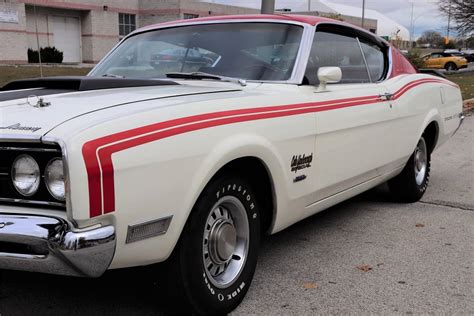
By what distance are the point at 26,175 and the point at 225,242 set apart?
3.66 feet

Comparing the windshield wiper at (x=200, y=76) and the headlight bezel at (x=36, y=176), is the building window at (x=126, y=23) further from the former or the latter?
the headlight bezel at (x=36, y=176)

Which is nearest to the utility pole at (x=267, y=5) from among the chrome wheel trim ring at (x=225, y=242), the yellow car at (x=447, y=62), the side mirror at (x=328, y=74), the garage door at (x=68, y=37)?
the side mirror at (x=328, y=74)

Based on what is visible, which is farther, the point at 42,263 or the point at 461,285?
the point at 461,285

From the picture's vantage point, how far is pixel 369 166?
4309 mm

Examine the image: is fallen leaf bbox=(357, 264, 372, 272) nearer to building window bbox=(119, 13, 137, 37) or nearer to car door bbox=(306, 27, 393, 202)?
car door bbox=(306, 27, 393, 202)

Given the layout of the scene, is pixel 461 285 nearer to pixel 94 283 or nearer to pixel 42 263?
pixel 94 283

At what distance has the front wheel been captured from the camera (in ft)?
8.84

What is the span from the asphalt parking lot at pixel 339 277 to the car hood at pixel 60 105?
87 cm

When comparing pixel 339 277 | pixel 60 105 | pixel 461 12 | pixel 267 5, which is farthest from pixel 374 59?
pixel 461 12

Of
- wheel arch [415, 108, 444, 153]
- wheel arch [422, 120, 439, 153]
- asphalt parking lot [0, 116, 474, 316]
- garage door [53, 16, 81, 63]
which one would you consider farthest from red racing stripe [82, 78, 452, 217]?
garage door [53, 16, 81, 63]

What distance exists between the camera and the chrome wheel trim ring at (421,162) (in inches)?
218

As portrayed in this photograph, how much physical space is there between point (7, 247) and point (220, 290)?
3.64 ft

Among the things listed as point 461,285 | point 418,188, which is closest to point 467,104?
point 418,188

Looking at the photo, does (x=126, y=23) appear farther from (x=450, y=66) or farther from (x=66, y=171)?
(x=66, y=171)
